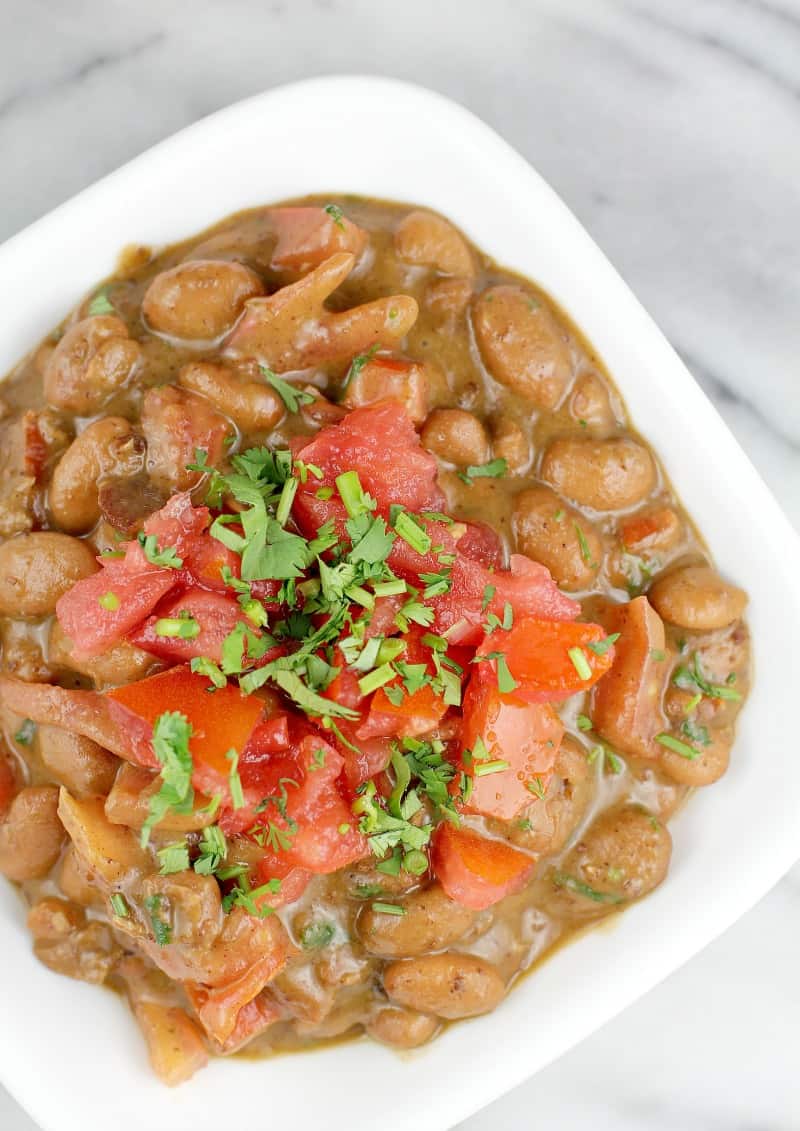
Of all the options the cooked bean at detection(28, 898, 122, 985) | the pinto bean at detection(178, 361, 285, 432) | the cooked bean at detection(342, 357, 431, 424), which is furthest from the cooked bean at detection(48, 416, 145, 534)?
the cooked bean at detection(28, 898, 122, 985)

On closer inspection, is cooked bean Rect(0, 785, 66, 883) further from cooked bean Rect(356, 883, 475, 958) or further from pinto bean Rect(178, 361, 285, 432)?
pinto bean Rect(178, 361, 285, 432)

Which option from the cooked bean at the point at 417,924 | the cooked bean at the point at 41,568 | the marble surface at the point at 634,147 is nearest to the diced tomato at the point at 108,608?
the cooked bean at the point at 41,568

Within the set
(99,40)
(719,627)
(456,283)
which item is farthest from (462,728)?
(99,40)

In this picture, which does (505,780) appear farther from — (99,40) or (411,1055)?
(99,40)

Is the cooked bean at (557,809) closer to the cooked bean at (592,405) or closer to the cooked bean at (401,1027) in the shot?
the cooked bean at (401,1027)

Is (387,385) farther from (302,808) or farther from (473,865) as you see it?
(473,865)

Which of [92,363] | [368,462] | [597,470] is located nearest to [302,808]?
[368,462]
